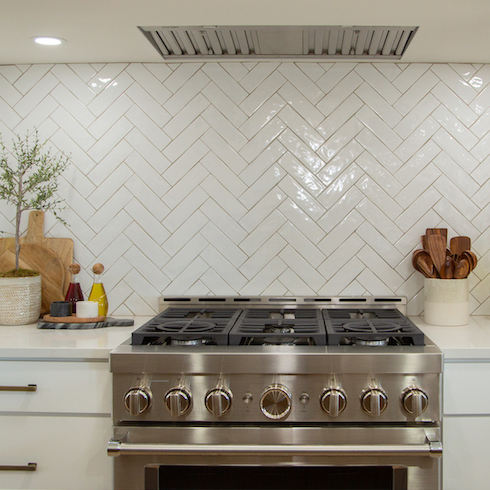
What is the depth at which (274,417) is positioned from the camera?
1.47 m

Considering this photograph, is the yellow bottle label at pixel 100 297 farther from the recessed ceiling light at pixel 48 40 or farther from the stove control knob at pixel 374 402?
the stove control knob at pixel 374 402

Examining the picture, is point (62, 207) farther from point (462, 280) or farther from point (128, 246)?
point (462, 280)

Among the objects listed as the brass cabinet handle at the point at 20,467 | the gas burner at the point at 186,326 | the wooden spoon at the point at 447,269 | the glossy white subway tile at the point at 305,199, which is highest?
the glossy white subway tile at the point at 305,199

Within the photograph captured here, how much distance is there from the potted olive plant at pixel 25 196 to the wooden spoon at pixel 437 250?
60.4 inches

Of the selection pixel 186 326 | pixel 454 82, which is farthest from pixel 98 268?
pixel 454 82

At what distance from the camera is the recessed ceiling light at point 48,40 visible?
6.11ft

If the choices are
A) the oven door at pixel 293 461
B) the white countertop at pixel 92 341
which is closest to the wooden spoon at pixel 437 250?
the white countertop at pixel 92 341

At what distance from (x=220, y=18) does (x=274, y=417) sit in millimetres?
1303

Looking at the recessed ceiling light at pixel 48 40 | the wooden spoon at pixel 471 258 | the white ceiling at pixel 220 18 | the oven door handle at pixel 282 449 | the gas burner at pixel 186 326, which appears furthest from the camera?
the wooden spoon at pixel 471 258

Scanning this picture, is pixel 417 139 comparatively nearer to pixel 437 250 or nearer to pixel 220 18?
pixel 437 250

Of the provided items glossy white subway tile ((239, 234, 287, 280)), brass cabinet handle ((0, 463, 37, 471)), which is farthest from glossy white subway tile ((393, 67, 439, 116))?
brass cabinet handle ((0, 463, 37, 471))

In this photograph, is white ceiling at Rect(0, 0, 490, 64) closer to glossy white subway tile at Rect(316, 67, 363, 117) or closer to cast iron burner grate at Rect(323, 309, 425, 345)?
glossy white subway tile at Rect(316, 67, 363, 117)

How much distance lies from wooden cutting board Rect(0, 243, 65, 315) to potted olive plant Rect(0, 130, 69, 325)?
8 centimetres

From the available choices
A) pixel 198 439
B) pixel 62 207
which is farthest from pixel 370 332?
pixel 62 207
